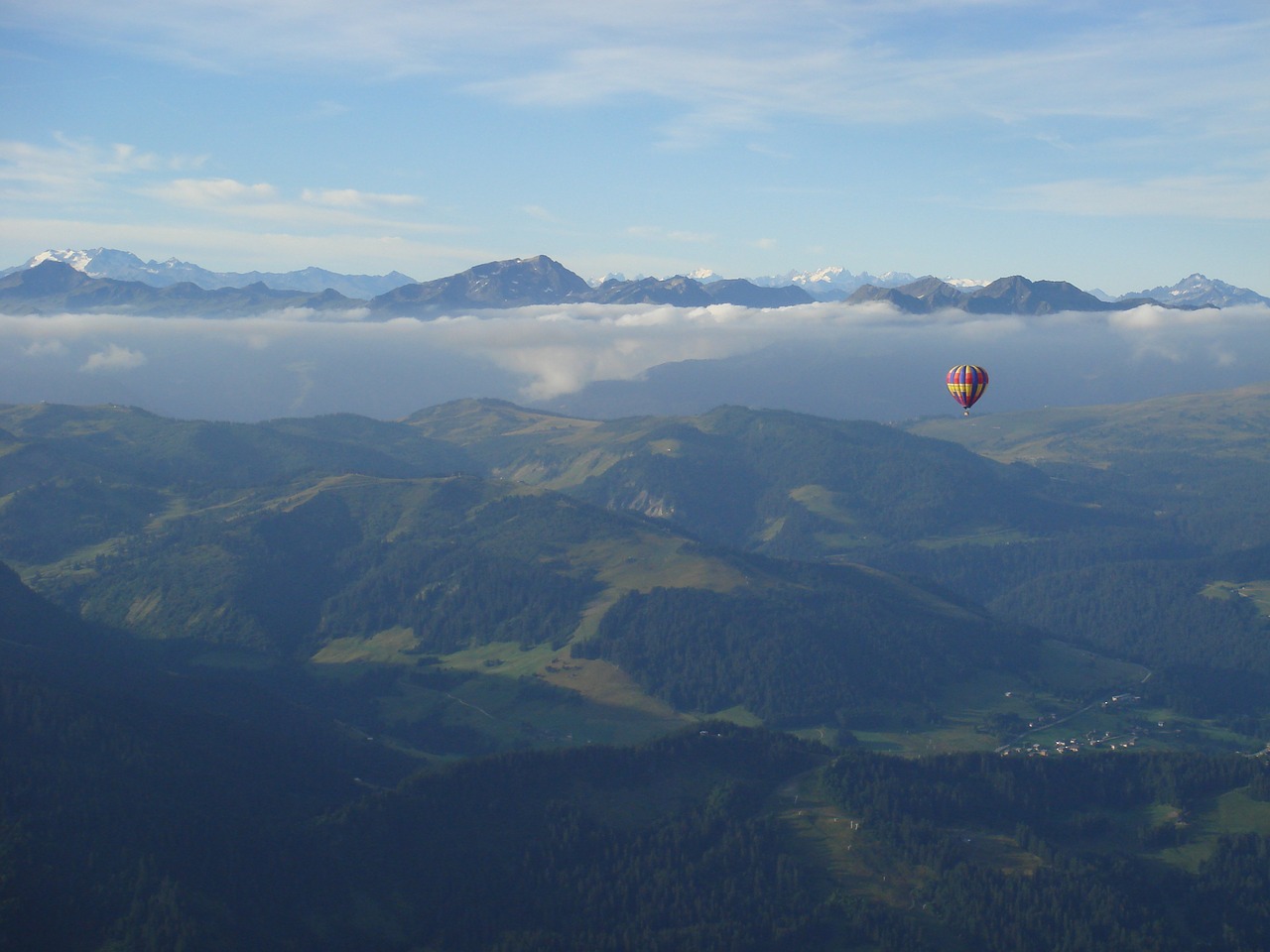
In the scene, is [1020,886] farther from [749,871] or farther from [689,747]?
[689,747]

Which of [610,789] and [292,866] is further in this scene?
[610,789]

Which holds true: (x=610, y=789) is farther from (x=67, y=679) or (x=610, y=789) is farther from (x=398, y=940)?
(x=67, y=679)

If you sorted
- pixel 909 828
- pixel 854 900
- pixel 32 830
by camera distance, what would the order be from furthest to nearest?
pixel 909 828 → pixel 854 900 → pixel 32 830

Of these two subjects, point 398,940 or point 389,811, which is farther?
point 389,811

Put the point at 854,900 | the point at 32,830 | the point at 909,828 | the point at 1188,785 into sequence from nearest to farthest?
the point at 32,830 → the point at 854,900 → the point at 909,828 → the point at 1188,785

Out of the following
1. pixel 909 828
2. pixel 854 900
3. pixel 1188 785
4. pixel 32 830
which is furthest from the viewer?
pixel 1188 785

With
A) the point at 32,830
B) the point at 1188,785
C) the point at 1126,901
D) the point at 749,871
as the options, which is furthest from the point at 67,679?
the point at 1188,785

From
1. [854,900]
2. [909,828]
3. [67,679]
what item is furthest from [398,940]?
[67,679]

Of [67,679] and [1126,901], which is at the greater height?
[67,679]

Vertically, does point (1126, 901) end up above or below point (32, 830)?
below
